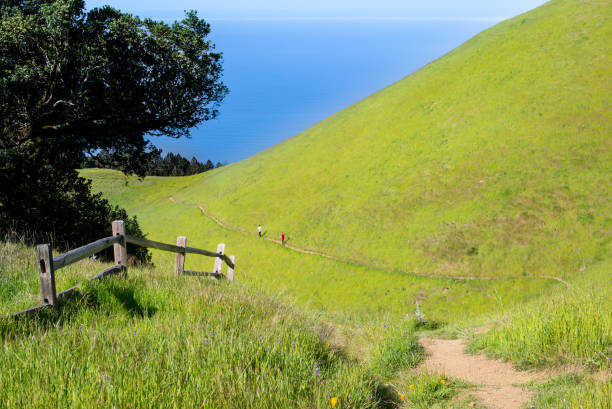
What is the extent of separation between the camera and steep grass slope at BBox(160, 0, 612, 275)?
127 ft

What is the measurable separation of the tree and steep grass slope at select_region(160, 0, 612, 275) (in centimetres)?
2964

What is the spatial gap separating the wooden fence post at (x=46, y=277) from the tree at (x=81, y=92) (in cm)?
1058

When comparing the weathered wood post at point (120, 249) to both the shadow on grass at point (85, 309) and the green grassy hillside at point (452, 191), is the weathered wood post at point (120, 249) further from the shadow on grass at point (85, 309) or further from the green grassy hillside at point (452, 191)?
the green grassy hillside at point (452, 191)

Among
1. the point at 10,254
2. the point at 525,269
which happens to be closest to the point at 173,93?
the point at 10,254

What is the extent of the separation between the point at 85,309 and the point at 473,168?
4806 cm

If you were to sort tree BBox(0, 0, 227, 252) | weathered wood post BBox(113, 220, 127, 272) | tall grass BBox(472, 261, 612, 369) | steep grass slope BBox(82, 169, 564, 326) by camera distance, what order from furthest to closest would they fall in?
steep grass slope BBox(82, 169, 564, 326), tree BBox(0, 0, 227, 252), weathered wood post BBox(113, 220, 127, 272), tall grass BBox(472, 261, 612, 369)

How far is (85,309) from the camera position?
5.77m

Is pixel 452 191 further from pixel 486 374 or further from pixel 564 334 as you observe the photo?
pixel 564 334

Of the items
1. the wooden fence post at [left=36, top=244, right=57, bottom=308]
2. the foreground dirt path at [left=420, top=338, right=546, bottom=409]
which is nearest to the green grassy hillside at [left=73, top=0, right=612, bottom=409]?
the foreground dirt path at [left=420, top=338, right=546, bottom=409]

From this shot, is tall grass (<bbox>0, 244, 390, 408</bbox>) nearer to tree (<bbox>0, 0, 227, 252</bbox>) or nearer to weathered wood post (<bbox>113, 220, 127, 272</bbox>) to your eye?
weathered wood post (<bbox>113, 220, 127, 272</bbox>)

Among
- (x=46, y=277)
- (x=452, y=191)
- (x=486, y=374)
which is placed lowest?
(x=486, y=374)

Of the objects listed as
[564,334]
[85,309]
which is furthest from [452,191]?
[85,309]

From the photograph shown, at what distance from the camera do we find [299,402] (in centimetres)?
357

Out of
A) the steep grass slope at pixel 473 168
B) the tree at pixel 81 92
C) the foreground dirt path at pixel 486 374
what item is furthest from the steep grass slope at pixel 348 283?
the foreground dirt path at pixel 486 374
